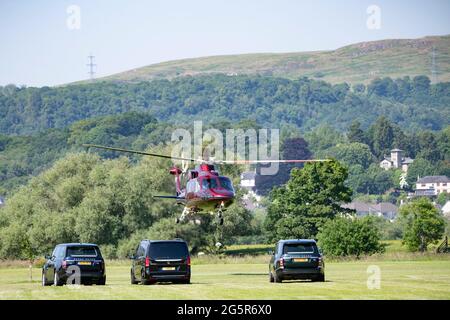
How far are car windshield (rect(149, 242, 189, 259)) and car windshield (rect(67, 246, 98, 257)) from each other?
2364mm

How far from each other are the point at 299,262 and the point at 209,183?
14359 mm

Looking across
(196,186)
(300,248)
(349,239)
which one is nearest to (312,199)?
(349,239)

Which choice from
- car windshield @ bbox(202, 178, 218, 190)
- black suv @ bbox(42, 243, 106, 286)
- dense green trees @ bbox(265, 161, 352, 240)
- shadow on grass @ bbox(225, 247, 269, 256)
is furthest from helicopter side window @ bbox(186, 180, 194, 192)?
dense green trees @ bbox(265, 161, 352, 240)

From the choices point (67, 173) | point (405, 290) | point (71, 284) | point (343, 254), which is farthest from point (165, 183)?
point (405, 290)

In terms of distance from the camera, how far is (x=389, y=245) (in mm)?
130875

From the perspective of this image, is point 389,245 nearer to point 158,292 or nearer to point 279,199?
point 279,199

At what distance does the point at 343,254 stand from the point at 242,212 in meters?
20.7

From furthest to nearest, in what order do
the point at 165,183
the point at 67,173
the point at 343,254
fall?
the point at 67,173 → the point at 165,183 → the point at 343,254

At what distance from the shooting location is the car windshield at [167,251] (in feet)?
145

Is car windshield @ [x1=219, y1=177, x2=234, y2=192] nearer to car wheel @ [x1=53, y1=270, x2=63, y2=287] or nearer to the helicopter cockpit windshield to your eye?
the helicopter cockpit windshield

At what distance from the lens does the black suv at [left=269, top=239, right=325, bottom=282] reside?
44062 mm

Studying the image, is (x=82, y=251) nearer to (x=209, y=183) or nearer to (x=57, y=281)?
(x=57, y=281)

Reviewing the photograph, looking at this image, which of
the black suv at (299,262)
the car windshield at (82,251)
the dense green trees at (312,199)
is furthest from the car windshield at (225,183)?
the dense green trees at (312,199)

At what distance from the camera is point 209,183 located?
189 ft
